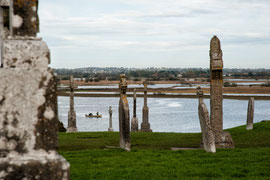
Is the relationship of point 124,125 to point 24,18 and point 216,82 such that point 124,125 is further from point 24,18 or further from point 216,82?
point 24,18

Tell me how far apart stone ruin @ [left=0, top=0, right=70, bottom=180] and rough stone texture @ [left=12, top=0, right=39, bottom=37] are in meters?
0.05

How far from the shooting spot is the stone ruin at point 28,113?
3.23m

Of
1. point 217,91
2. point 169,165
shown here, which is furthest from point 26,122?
point 217,91

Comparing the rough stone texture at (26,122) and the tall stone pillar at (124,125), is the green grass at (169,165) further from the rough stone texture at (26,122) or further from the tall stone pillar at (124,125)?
the rough stone texture at (26,122)

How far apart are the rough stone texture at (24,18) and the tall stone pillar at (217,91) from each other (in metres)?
14.0

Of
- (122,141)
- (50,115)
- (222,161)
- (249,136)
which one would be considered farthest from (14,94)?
(249,136)

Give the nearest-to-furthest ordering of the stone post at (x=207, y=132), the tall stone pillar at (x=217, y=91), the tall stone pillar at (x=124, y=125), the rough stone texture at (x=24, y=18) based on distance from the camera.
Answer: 1. the rough stone texture at (x=24, y=18)
2. the stone post at (x=207, y=132)
3. the tall stone pillar at (x=124, y=125)
4. the tall stone pillar at (x=217, y=91)

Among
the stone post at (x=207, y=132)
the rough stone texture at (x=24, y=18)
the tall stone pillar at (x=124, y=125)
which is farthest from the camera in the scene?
the tall stone pillar at (x=124, y=125)

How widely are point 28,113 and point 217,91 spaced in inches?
560

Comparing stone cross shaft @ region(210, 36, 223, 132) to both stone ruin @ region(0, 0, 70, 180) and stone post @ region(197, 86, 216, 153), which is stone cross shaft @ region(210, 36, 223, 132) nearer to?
stone post @ region(197, 86, 216, 153)

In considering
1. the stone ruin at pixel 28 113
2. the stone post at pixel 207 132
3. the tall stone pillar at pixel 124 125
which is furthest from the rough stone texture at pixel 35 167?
the tall stone pillar at pixel 124 125

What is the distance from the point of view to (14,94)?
10.6ft

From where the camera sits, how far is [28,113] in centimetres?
327

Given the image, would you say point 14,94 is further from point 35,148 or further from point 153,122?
point 153,122
